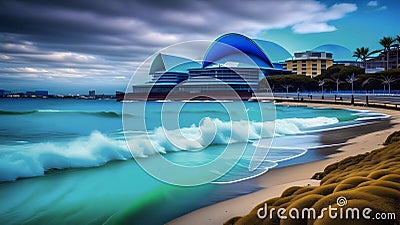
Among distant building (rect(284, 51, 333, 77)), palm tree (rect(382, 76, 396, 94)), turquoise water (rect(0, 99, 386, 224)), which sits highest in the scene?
distant building (rect(284, 51, 333, 77))

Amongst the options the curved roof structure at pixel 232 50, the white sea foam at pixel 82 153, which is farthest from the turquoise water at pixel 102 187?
the curved roof structure at pixel 232 50

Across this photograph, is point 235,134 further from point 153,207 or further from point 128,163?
point 153,207

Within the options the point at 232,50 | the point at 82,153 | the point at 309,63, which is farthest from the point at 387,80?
the point at 309,63

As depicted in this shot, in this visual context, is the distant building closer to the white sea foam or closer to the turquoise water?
the white sea foam

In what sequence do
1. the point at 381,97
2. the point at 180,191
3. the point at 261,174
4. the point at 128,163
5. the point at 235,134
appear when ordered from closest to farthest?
the point at 180,191 → the point at 261,174 → the point at 128,163 → the point at 235,134 → the point at 381,97

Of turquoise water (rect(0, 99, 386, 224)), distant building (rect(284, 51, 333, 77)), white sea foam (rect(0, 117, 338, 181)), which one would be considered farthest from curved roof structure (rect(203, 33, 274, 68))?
turquoise water (rect(0, 99, 386, 224))

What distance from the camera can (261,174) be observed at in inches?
231

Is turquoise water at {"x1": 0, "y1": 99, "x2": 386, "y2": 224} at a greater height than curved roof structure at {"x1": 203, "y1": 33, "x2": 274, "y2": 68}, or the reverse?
curved roof structure at {"x1": 203, "y1": 33, "x2": 274, "y2": 68}

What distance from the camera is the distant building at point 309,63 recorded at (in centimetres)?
9388

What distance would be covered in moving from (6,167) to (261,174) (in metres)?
5.14

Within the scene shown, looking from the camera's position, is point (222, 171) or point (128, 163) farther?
point (128, 163)

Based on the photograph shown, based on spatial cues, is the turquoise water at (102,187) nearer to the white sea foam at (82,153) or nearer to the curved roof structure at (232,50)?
the white sea foam at (82,153)

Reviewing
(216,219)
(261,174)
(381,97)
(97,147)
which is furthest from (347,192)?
(381,97)

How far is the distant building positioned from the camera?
9388 centimetres
